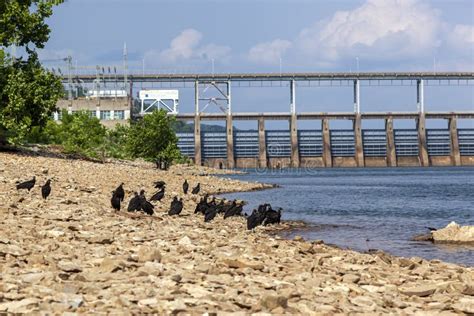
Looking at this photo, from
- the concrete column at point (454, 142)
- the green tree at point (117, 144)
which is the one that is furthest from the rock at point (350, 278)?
the concrete column at point (454, 142)

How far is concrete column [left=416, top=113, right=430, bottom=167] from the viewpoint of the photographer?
159m

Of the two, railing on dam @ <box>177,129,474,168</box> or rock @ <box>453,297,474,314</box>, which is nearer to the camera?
rock @ <box>453,297,474,314</box>

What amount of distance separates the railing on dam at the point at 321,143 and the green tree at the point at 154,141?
236 ft

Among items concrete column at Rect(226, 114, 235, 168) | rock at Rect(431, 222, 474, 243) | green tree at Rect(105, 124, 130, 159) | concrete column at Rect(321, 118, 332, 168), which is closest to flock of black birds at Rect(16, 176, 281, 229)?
rock at Rect(431, 222, 474, 243)

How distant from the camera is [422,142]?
16062 cm

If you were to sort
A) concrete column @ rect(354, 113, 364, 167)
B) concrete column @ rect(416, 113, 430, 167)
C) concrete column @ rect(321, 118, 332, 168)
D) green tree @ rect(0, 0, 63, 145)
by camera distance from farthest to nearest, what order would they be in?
concrete column @ rect(416, 113, 430, 167) < concrete column @ rect(354, 113, 364, 167) < concrete column @ rect(321, 118, 332, 168) < green tree @ rect(0, 0, 63, 145)

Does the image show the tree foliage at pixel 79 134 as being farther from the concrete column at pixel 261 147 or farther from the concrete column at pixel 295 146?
the concrete column at pixel 295 146

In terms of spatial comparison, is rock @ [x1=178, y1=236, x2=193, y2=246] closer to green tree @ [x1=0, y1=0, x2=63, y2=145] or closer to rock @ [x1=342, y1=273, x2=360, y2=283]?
rock @ [x1=342, y1=273, x2=360, y2=283]

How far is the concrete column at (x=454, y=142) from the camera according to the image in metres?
160

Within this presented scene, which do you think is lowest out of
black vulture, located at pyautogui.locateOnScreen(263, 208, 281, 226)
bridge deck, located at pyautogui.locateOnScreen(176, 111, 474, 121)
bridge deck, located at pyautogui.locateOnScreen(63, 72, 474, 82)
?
black vulture, located at pyautogui.locateOnScreen(263, 208, 281, 226)

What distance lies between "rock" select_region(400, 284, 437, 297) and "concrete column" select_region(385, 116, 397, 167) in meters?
150

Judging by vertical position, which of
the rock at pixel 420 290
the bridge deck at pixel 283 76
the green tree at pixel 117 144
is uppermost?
the bridge deck at pixel 283 76

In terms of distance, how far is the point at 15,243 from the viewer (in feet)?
41.2

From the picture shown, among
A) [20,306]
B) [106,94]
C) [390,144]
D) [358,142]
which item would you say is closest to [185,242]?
[20,306]
